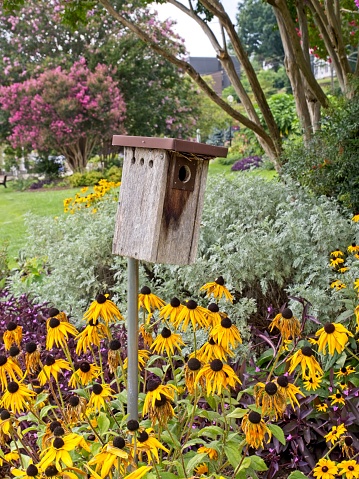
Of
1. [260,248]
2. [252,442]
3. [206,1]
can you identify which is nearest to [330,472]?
[252,442]

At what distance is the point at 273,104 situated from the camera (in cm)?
1706

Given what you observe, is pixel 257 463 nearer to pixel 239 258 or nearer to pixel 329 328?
pixel 329 328

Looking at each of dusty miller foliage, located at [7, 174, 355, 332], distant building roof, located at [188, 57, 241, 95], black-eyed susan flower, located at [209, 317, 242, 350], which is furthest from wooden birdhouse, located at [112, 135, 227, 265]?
distant building roof, located at [188, 57, 241, 95]

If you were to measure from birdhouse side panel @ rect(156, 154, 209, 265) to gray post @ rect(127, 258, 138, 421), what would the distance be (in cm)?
10

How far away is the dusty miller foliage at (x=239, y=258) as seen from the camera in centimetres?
324

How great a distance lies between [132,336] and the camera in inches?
66.9

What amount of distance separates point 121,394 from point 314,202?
2677 mm

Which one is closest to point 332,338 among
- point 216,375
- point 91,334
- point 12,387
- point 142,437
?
point 216,375

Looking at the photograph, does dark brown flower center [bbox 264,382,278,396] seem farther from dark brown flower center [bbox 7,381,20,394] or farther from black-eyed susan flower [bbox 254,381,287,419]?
dark brown flower center [bbox 7,381,20,394]

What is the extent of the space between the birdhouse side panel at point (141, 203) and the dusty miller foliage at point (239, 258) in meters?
1.32

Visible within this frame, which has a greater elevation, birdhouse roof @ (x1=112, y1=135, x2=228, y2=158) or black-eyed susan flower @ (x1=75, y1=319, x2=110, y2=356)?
birdhouse roof @ (x1=112, y1=135, x2=228, y2=158)

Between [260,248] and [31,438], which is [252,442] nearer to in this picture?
[31,438]

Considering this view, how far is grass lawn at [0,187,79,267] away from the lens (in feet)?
26.8

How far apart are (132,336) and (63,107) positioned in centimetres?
1487
